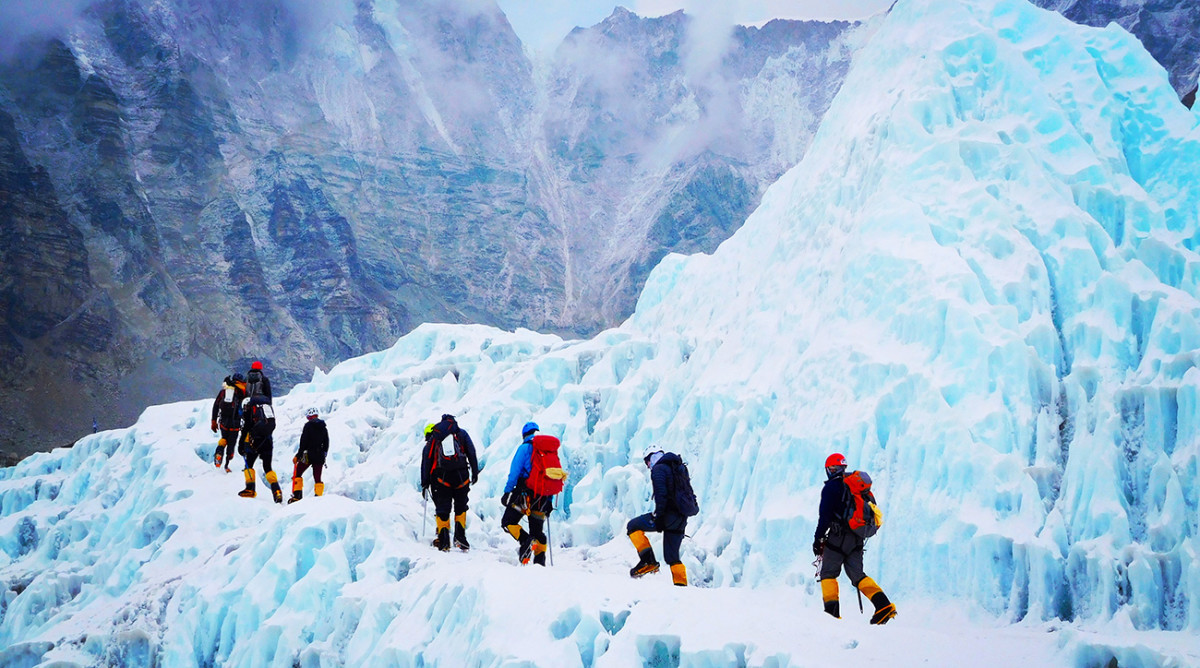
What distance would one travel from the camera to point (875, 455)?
13344 mm

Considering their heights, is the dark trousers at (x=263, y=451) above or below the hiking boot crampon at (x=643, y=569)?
above

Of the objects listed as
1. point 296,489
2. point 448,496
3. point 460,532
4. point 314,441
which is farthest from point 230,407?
point 448,496

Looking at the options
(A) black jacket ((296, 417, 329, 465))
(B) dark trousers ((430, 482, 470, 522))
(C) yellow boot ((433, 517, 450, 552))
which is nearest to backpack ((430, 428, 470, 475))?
(B) dark trousers ((430, 482, 470, 522))

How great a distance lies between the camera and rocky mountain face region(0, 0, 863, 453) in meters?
97.9

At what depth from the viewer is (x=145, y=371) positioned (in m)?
94.4

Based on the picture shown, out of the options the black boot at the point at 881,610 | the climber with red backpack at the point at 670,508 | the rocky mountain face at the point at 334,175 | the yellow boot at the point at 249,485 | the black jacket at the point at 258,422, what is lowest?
the black boot at the point at 881,610

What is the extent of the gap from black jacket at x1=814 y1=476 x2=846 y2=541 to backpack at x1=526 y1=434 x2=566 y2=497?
11.9ft

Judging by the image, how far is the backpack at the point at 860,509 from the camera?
845 cm

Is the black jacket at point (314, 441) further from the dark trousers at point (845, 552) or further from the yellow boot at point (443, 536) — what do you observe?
the dark trousers at point (845, 552)

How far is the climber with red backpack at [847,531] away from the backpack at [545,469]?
368 cm

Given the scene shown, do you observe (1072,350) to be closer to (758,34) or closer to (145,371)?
(145,371)

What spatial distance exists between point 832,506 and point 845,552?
1.69ft

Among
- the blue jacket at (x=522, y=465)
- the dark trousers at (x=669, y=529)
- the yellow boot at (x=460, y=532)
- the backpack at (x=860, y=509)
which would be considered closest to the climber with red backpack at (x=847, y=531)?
the backpack at (x=860, y=509)

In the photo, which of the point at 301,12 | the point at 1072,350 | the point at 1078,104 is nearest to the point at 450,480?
the point at 1072,350
